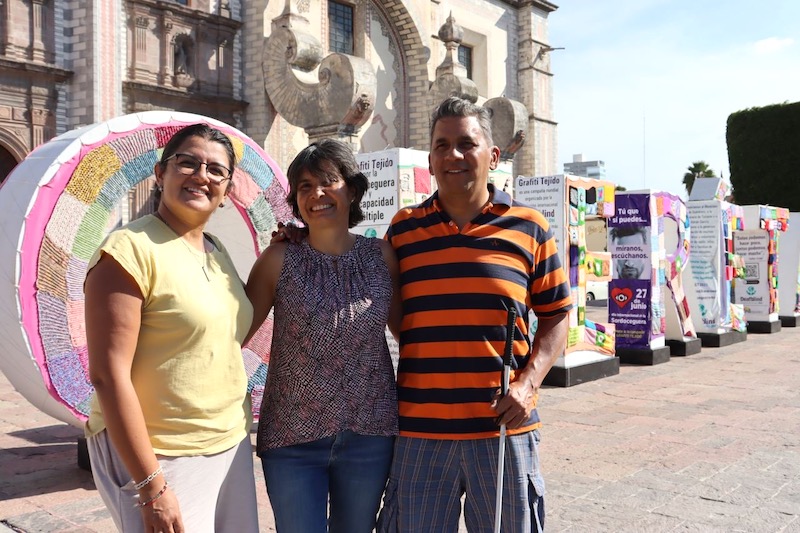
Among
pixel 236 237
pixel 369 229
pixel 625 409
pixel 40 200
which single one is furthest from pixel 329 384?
pixel 625 409

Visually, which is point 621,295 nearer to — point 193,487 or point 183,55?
point 193,487

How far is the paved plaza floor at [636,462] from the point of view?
13.6 ft

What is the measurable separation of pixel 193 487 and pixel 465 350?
0.89 m

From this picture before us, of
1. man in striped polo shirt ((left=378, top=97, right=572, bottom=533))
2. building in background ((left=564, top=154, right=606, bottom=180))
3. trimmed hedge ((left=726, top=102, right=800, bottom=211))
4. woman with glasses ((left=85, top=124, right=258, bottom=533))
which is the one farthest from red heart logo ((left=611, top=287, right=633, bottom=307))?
building in background ((left=564, top=154, right=606, bottom=180))

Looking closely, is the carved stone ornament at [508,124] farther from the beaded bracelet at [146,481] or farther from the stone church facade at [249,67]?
the beaded bracelet at [146,481]

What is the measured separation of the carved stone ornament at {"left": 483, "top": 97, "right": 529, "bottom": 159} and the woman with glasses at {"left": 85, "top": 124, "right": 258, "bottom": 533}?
17766 mm

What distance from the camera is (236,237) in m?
5.82

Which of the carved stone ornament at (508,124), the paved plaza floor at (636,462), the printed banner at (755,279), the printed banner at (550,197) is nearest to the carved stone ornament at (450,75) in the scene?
the carved stone ornament at (508,124)

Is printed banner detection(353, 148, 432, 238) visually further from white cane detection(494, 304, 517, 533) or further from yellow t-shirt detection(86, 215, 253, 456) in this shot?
yellow t-shirt detection(86, 215, 253, 456)

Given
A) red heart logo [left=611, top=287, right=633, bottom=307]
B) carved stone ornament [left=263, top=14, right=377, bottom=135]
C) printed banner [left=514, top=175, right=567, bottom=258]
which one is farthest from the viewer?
carved stone ornament [left=263, top=14, right=377, bottom=135]

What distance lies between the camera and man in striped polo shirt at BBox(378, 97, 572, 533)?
2299mm

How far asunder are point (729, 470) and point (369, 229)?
349 cm

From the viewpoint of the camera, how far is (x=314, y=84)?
1502cm

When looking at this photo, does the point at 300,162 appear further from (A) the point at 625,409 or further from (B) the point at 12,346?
(A) the point at 625,409
